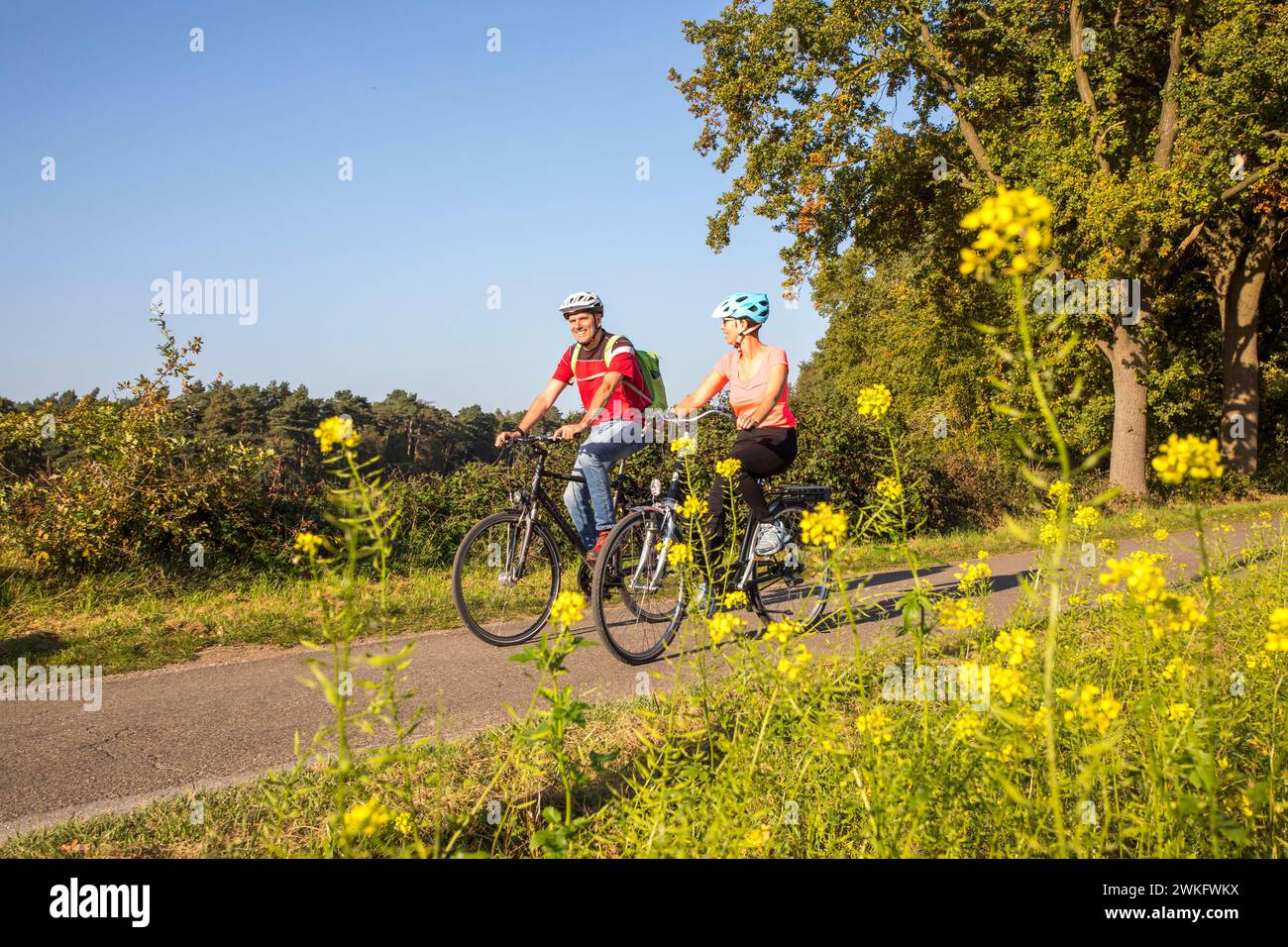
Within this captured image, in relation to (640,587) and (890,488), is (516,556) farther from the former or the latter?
(890,488)

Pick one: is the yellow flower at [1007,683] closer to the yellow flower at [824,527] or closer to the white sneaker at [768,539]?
the yellow flower at [824,527]

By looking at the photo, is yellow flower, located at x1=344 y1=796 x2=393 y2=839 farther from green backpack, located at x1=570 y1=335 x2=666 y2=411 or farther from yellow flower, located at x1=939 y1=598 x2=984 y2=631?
green backpack, located at x1=570 y1=335 x2=666 y2=411

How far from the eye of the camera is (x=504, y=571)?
18.4 feet

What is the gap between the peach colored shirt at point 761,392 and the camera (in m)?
5.56

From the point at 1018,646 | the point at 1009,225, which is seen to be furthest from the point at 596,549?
the point at 1009,225

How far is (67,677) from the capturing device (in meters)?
4.61

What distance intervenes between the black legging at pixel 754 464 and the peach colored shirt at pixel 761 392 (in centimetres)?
7

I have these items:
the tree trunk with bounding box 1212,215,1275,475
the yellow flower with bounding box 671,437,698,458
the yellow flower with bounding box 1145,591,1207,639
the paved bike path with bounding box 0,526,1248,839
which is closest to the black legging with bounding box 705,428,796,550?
the paved bike path with bounding box 0,526,1248,839

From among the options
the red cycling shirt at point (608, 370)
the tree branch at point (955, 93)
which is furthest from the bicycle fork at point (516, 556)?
the tree branch at point (955, 93)

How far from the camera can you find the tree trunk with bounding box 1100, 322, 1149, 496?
18.5 metres

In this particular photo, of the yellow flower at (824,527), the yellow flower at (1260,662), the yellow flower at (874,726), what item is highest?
the yellow flower at (824,527)

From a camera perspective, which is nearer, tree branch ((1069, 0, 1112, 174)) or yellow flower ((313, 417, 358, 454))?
yellow flower ((313, 417, 358, 454))
